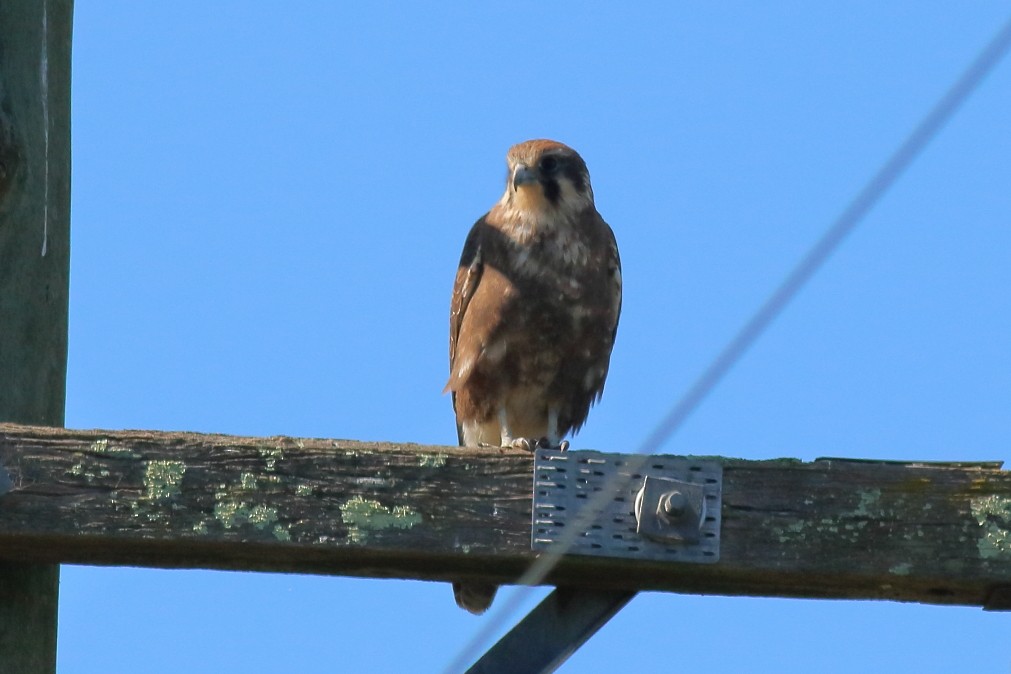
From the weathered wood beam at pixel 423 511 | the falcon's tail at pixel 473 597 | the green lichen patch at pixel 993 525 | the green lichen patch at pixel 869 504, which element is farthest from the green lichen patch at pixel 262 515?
the green lichen patch at pixel 993 525

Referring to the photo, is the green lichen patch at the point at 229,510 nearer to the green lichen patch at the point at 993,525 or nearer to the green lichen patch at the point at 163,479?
the green lichen patch at the point at 163,479

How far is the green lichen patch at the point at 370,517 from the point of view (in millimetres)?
2607

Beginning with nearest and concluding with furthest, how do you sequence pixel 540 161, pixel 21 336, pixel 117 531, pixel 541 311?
pixel 117 531 < pixel 21 336 < pixel 541 311 < pixel 540 161

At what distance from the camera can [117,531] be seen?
2.60 metres

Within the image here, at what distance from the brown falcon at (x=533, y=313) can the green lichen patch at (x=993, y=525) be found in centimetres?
256

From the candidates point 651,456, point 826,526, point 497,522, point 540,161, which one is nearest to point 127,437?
point 497,522

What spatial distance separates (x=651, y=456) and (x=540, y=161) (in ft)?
10.2

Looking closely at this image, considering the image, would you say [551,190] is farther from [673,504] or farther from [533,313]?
[673,504]

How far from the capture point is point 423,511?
2.64 m

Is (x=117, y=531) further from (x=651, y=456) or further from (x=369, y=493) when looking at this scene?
(x=651, y=456)

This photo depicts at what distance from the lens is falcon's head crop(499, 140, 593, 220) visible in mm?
5461

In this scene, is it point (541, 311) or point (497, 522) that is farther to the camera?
point (541, 311)

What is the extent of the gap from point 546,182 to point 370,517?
3069 millimetres

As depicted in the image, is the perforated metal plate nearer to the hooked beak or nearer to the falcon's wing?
the falcon's wing
